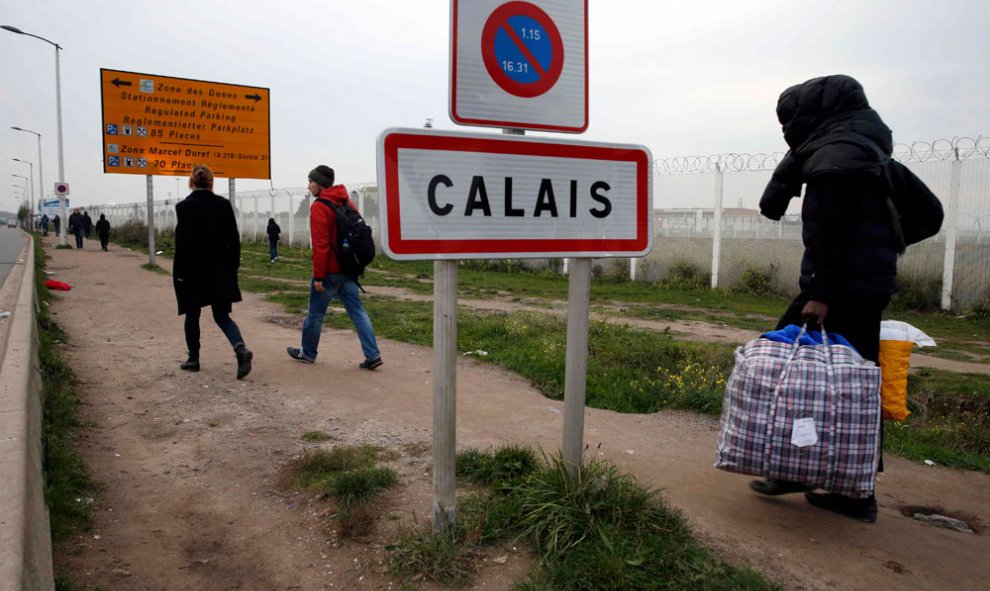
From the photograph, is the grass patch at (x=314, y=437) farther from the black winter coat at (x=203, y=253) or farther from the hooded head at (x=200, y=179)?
the hooded head at (x=200, y=179)

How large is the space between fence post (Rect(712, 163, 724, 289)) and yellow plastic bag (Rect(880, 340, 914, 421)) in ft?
39.0

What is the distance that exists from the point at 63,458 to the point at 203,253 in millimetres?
2285

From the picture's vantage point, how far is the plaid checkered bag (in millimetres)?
2691

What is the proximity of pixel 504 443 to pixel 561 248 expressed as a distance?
1.55 metres

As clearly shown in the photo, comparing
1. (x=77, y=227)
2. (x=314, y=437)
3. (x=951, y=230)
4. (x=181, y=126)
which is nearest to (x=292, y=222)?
(x=77, y=227)

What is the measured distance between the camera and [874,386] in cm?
273

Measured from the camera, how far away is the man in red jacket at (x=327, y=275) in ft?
18.2

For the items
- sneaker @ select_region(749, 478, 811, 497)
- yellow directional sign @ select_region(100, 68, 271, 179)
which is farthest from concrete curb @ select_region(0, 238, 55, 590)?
yellow directional sign @ select_region(100, 68, 271, 179)

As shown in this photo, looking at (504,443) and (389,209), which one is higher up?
(389,209)

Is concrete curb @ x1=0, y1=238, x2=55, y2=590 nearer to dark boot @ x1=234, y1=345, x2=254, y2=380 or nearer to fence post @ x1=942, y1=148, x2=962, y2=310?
dark boot @ x1=234, y1=345, x2=254, y2=380

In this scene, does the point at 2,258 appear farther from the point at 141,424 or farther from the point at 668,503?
the point at 668,503

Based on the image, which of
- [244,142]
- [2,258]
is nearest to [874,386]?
[244,142]

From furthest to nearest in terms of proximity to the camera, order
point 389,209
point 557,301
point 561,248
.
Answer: point 557,301 < point 561,248 < point 389,209

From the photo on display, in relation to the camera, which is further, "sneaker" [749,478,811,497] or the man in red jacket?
the man in red jacket
